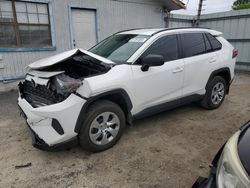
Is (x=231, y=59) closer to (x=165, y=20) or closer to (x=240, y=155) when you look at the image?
(x=240, y=155)

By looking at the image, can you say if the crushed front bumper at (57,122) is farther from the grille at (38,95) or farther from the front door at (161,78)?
the front door at (161,78)

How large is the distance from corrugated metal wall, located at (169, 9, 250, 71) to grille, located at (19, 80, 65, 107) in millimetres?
9168

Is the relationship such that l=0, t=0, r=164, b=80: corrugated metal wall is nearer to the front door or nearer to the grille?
the grille

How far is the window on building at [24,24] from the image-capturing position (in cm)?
653

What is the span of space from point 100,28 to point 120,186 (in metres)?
7.12

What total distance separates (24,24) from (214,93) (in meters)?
6.13

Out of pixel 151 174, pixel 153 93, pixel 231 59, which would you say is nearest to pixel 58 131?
pixel 151 174

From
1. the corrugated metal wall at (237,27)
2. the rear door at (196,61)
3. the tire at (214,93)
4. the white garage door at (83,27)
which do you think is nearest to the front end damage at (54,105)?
the rear door at (196,61)

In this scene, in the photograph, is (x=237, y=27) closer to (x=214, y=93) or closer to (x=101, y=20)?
(x=101, y=20)

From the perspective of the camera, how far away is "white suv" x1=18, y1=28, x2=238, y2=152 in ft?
9.00

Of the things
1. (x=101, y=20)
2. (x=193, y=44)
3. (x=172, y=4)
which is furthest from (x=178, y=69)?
(x=172, y=4)

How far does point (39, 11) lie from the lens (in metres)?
7.07

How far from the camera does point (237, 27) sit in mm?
9812

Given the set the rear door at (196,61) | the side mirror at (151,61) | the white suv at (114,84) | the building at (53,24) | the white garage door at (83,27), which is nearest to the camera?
the white suv at (114,84)
